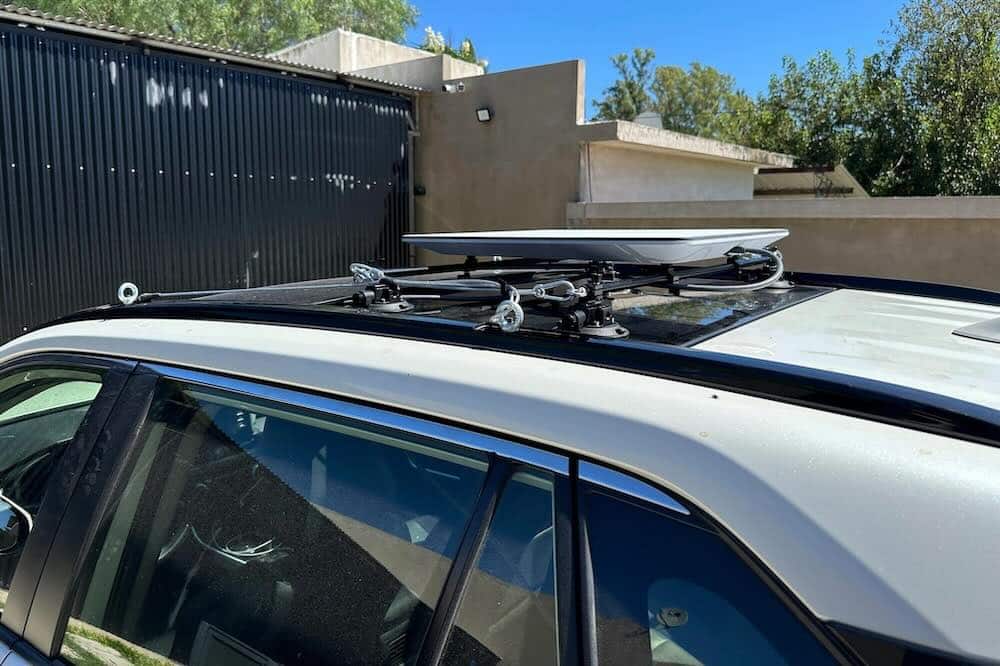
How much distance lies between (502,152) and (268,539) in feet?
33.3

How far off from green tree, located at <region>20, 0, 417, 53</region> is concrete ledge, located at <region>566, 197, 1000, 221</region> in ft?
54.3

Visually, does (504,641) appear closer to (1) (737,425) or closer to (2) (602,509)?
(2) (602,509)

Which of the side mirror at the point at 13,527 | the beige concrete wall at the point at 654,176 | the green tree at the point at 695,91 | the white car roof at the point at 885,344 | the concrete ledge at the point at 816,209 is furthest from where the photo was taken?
the green tree at the point at 695,91

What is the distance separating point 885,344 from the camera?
149 centimetres

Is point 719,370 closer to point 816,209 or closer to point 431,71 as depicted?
point 816,209

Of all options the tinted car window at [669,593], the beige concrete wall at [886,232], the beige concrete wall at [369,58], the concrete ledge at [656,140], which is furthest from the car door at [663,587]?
the beige concrete wall at [369,58]

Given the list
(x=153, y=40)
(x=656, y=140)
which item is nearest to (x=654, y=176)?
(x=656, y=140)

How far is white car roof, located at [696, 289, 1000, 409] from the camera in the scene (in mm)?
1209

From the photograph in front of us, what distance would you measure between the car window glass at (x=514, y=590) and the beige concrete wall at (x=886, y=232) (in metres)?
7.06

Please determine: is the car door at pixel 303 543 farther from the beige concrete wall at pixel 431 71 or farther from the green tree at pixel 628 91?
the green tree at pixel 628 91

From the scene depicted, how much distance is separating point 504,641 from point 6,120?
29.3 feet

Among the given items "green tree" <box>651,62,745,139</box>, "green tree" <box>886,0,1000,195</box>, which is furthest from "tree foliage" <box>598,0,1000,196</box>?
"green tree" <box>651,62,745,139</box>

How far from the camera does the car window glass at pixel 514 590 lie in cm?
108

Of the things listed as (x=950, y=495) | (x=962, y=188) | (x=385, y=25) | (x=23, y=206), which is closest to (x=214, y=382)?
(x=950, y=495)
